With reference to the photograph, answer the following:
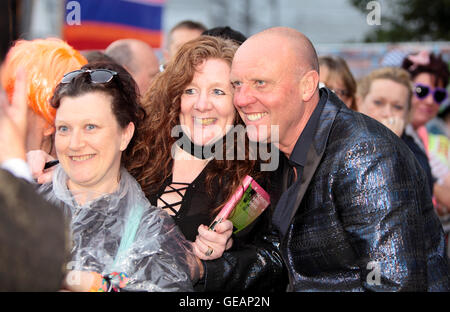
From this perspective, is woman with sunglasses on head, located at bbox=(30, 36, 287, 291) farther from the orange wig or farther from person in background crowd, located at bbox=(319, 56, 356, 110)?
person in background crowd, located at bbox=(319, 56, 356, 110)

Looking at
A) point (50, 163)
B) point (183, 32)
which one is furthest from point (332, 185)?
point (183, 32)

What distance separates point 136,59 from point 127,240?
2343 millimetres

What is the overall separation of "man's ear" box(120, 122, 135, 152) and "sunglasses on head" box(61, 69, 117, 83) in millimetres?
233

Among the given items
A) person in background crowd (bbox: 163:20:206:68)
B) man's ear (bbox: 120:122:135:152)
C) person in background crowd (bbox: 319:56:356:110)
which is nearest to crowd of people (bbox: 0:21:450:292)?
man's ear (bbox: 120:122:135:152)

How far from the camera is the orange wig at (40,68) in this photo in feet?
8.23

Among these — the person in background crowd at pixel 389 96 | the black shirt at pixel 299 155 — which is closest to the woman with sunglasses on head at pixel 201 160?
the black shirt at pixel 299 155

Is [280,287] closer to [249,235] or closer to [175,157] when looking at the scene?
[249,235]

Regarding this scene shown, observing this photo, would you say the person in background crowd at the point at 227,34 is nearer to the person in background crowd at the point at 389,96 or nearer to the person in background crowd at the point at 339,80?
the person in background crowd at the point at 339,80

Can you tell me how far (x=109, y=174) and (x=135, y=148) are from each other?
1.49 ft

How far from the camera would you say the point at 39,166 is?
8.25ft

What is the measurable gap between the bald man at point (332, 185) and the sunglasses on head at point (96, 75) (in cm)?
63

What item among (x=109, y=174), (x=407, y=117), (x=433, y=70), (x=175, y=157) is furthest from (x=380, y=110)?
(x=109, y=174)

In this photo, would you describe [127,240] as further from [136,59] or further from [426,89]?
[426,89]
